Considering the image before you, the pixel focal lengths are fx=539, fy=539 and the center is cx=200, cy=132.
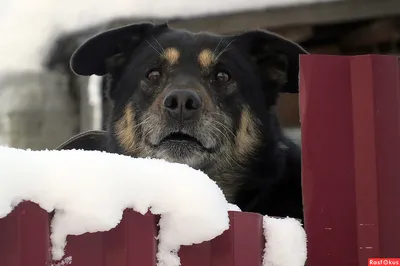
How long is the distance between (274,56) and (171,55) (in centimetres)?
24

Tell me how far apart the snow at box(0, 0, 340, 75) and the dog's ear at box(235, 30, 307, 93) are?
52 cm

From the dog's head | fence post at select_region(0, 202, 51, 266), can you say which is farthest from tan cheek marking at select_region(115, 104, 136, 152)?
fence post at select_region(0, 202, 51, 266)

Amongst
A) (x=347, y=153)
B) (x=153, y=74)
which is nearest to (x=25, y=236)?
(x=347, y=153)

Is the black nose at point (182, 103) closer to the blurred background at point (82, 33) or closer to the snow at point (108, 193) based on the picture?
the snow at point (108, 193)

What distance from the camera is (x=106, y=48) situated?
1290 mm

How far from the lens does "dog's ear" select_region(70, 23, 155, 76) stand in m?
1.27

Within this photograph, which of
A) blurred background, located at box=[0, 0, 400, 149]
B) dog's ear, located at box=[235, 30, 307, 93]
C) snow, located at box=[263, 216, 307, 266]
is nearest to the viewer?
snow, located at box=[263, 216, 307, 266]

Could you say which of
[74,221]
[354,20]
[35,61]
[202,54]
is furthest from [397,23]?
[74,221]

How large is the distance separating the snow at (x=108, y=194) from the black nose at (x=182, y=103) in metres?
0.41

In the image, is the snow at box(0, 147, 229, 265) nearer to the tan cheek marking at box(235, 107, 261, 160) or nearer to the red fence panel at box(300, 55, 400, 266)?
the red fence panel at box(300, 55, 400, 266)

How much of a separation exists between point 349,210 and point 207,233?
248 millimetres

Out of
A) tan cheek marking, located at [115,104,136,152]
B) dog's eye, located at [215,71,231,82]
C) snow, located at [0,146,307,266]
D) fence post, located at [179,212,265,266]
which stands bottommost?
fence post, located at [179,212,265,266]

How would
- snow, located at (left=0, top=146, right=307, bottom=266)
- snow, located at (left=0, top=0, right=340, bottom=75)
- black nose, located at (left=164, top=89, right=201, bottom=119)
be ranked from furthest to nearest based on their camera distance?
snow, located at (left=0, top=0, right=340, bottom=75) → black nose, located at (left=164, top=89, right=201, bottom=119) → snow, located at (left=0, top=146, right=307, bottom=266)

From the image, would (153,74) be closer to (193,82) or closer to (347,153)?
(193,82)
